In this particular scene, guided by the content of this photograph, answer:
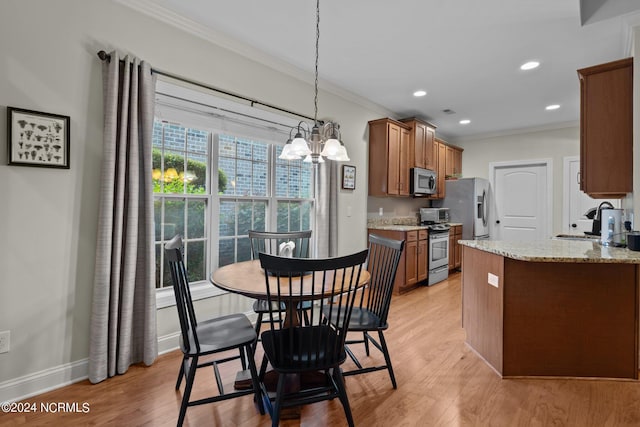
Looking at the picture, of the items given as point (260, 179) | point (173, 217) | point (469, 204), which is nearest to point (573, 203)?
point (469, 204)

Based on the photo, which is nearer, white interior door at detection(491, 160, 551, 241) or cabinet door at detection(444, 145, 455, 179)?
white interior door at detection(491, 160, 551, 241)

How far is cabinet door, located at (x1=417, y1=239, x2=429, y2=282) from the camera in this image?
14.5ft

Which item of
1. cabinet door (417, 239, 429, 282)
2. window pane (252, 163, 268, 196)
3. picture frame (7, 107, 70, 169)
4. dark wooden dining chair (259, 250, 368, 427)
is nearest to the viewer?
dark wooden dining chair (259, 250, 368, 427)

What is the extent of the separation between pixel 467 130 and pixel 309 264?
5629 millimetres

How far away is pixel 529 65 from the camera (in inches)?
127

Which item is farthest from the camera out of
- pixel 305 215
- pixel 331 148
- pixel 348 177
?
pixel 348 177

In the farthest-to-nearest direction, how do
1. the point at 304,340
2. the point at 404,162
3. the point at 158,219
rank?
the point at 404,162 < the point at 158,219 < the point at 304,340

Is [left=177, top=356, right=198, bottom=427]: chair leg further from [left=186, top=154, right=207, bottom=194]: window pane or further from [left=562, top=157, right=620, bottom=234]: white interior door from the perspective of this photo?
[left=562, top=157, right=620, bottom=234]: white interior door

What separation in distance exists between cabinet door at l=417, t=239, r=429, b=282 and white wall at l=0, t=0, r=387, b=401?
3.69 meters

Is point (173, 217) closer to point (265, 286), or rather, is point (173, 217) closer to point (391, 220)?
point (265, 286)

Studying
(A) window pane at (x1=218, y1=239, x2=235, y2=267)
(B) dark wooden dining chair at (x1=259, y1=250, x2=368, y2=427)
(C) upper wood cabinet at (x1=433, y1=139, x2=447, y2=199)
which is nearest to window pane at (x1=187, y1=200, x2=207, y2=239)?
(A) window pane at (x1=218, y1=239, x2=235, y2=267)

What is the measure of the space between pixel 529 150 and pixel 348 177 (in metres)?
3.84

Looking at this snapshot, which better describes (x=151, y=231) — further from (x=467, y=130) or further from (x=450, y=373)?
(x=467, y=130)

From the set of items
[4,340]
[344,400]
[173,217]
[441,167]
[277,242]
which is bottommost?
[344,400]
